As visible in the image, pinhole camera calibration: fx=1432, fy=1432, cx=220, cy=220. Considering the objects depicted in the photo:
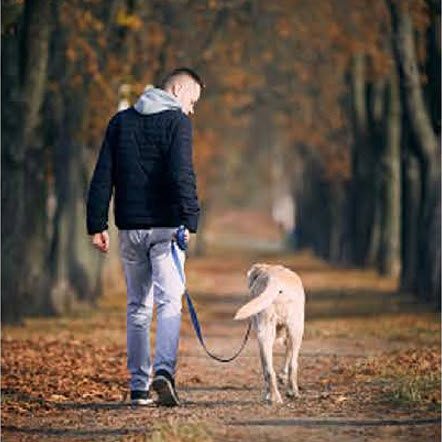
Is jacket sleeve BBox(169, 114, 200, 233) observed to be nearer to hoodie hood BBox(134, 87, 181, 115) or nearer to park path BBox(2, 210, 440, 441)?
hoodie hood BBox(134, 87, 181, 115)

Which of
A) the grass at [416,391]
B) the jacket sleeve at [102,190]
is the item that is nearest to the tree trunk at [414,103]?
the grass at [416,391]

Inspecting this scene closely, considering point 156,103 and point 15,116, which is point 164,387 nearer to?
point 156,103

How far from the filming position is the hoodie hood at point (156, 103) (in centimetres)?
1086

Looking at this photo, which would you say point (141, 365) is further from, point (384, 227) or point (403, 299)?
point (384, 227)

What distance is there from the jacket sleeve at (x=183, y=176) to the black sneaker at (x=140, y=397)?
1299 mm

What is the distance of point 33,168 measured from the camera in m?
23.4

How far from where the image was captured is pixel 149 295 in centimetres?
1102

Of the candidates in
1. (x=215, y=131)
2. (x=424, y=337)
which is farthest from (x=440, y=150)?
(x=215, y=131)

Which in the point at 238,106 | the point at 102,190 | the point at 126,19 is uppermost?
the point at 238,106

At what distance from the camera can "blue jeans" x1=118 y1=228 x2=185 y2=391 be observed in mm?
10781

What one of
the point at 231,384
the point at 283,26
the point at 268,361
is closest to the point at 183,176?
the point at 268,361

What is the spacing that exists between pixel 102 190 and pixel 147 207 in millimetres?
366

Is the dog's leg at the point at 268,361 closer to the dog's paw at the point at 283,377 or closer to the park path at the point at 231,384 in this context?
the park path at the point at 231,384

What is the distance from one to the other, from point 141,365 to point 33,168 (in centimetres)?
1285
